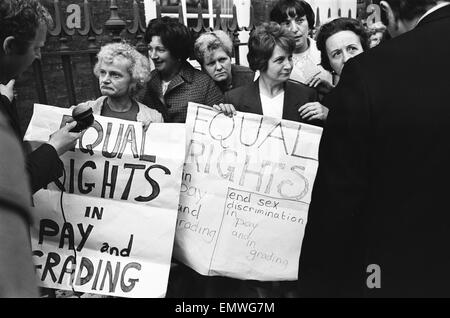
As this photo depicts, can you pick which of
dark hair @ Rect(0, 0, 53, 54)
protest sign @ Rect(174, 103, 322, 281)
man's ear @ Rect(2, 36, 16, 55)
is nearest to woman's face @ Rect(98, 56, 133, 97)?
protest sign @ Rect(174, 103, 322, 281)

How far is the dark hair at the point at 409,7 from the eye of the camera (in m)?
2.06

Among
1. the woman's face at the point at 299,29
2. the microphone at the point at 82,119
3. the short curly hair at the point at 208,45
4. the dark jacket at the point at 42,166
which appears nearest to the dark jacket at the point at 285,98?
the short curly hair at the point at 208,45

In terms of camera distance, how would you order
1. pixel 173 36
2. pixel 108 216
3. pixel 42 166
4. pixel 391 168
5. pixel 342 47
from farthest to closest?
pixel 173 36, pixel 342 47, pixel 108 216, pixel 42 166, pixel 391 168

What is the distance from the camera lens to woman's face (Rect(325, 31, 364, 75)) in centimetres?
402

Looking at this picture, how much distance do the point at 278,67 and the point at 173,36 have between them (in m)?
0.84

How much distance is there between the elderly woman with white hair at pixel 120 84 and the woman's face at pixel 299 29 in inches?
58.7

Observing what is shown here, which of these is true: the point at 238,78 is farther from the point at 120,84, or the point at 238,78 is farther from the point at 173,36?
the point at 120,84

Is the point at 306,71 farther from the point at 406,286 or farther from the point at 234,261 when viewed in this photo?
the point at 406,286

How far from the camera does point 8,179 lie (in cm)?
104

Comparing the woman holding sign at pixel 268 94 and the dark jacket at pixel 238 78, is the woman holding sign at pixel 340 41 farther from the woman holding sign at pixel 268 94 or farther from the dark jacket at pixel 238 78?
the dark jacket at pixel 238 78

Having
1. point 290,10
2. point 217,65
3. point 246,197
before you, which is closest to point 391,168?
point 246,197

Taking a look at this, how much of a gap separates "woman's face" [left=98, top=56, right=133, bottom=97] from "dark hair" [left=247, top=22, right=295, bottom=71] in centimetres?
79

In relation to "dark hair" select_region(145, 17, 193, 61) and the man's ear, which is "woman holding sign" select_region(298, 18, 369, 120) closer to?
"dark hair" select_region(145, 17, 193, 61)

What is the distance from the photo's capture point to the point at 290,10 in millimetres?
5207
